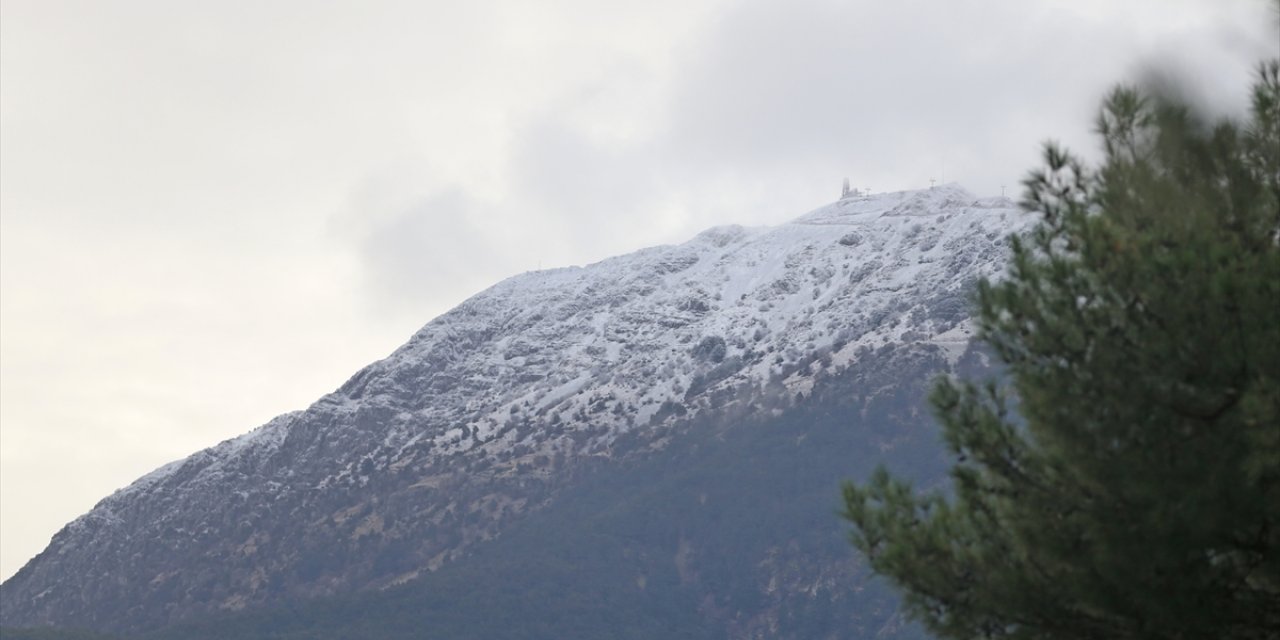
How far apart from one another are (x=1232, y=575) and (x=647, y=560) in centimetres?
12388

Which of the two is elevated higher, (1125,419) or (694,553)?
(694,553)

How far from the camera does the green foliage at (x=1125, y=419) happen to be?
16031mm

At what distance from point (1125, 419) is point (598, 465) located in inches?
5448

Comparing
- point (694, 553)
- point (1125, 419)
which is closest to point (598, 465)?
point (694, 553)

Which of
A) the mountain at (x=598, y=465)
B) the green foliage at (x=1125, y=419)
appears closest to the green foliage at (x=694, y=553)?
the mountain at (x=598, y=465)

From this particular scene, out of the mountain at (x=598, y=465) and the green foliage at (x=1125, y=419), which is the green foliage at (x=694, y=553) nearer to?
the mountain at (x=598, y=465)

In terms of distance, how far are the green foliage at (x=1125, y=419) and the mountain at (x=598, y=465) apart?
99.8 meters

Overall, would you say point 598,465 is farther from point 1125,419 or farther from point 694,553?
point 1125,419

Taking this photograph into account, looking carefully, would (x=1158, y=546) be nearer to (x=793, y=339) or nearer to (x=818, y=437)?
(x=818, y=437)

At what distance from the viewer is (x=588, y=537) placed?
141m

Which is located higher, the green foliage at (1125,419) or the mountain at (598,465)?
the mountain at (598,465)

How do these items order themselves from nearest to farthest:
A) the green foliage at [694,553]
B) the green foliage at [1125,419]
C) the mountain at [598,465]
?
the green foliage at [1125,419] < the green foliage at [694,553] < the mountain at [598,465]

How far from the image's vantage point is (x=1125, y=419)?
655 inches

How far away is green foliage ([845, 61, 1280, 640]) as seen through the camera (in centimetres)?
1603
